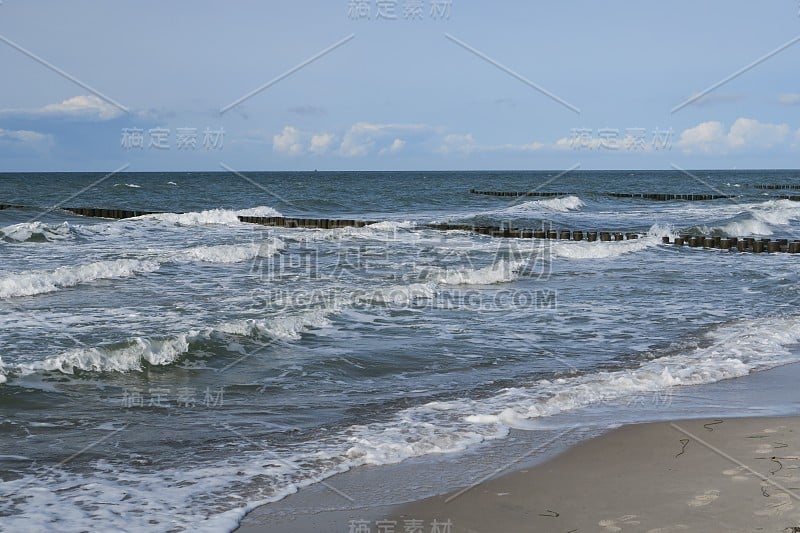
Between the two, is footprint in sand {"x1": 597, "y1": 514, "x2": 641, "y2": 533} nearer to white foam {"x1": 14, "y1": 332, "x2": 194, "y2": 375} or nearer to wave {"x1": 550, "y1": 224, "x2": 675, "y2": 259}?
white foam {"x1": 14, "y1": 332, "x2": 194, "y2": 375}

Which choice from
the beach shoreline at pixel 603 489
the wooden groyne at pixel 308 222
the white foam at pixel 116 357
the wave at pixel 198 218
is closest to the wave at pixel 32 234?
the wave at pixel 198 218

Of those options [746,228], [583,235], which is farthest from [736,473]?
[746,228]

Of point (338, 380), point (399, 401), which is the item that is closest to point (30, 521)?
point (399, 401)

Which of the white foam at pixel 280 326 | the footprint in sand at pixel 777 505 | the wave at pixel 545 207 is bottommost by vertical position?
the footprint in sand at pixel 777 505

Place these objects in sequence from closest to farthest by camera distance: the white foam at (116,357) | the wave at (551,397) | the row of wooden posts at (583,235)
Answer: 1. the wave at (551,397)
2. the white foam at (116,357)
3. the row of wooden posts at (583,235)

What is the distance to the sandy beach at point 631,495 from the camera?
4.74 m

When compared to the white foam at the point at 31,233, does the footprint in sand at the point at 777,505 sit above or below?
below

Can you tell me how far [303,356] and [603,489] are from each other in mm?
5264

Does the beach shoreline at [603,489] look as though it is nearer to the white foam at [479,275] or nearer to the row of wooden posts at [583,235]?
the white foam at [479,275]

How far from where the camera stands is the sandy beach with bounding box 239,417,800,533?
187 inches

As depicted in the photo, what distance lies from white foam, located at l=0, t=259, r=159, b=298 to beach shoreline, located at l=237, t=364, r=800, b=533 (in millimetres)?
10558

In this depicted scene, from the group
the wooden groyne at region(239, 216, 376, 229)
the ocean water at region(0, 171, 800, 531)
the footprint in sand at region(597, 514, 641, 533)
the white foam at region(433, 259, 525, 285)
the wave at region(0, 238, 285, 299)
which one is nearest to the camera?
→ the footprint in sand at region(597, 514, 641, 533)

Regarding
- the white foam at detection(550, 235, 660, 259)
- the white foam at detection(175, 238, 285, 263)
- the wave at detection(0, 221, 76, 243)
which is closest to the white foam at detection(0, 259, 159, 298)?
the white foam at detection(175, 238, 285, 263)

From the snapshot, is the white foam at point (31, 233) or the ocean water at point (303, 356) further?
the white foam at point (31, 233)
